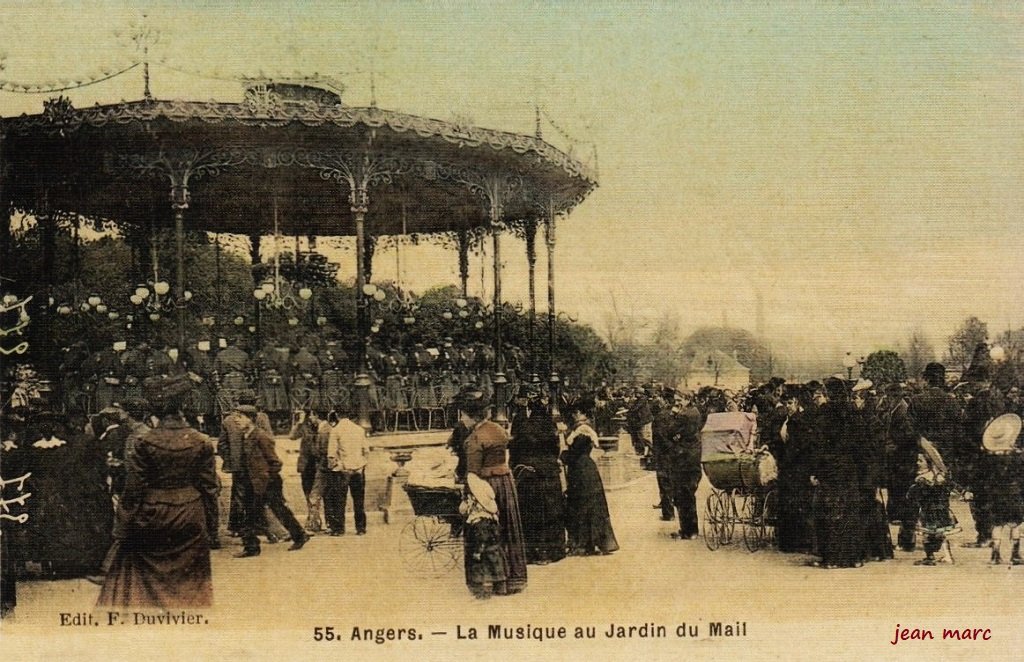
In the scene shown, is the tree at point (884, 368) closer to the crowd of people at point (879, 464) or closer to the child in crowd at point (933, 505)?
the crowd of people at point (879, 464)

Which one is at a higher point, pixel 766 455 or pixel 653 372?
pixel 653 372

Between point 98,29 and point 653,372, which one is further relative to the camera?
point 653,372

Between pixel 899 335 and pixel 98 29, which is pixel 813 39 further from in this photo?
pixel 98 29

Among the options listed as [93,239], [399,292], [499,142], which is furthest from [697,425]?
[93,239]

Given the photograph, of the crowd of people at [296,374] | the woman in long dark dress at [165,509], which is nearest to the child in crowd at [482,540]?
the woman in long dark dress at [165,509]

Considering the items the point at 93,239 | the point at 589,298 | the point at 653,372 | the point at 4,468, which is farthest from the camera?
the point at 93,239

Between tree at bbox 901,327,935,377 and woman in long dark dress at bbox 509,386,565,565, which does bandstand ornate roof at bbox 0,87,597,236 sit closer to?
woman in long dark dress at bbox 509,386,565,565

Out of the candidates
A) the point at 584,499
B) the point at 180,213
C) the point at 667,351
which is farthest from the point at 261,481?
the point at 667,351
